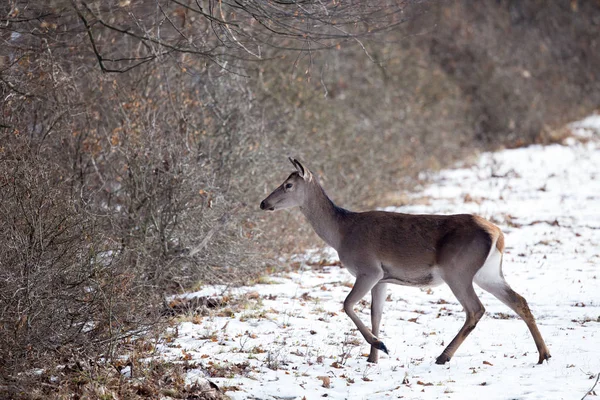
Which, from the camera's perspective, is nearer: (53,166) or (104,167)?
(53,166)

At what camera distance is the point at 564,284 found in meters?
9.95

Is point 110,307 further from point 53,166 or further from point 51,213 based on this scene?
point 53,166

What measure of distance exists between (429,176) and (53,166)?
1329 centimetres

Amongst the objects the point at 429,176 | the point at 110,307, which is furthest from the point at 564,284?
the point at 429,176

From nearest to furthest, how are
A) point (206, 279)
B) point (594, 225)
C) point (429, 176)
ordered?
1. point (206, 279)
2. point (594, 225)
3. point (429, 176)

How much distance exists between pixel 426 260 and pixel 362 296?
0.71 m

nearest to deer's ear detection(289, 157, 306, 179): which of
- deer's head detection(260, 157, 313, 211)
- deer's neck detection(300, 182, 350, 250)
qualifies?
deer's head detection(260, 157, 313, 211)

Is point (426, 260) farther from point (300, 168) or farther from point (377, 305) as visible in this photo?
point (300, 168)

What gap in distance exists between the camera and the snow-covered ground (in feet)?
21.3

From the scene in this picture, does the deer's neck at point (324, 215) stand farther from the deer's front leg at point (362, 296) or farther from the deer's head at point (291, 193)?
the deer's front leg at point (362, 296)

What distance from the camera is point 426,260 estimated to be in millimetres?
7508

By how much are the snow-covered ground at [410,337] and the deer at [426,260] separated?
355 millimetres

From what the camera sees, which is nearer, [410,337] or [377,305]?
[377,305]

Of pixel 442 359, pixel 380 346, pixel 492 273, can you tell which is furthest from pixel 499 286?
pixel 380 346
